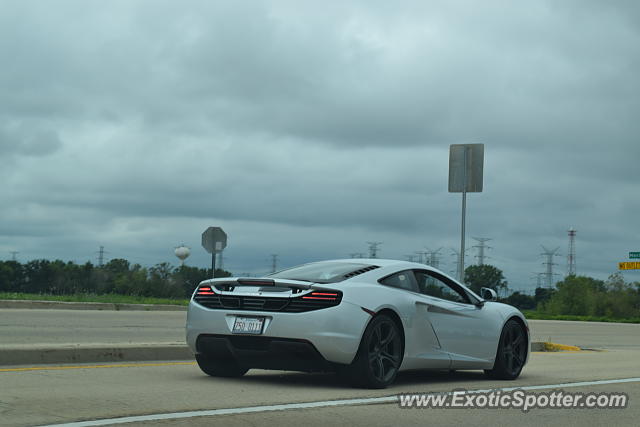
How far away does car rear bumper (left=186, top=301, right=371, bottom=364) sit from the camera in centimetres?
882

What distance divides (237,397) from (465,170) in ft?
34.6

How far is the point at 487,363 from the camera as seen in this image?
1087cm

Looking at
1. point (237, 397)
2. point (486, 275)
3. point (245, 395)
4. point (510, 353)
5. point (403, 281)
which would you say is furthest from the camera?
point (486, 275)

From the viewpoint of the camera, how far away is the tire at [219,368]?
9.92m

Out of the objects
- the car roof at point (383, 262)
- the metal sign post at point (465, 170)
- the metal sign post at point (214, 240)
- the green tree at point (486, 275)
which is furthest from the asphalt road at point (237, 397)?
the green tree at point (486, 275)

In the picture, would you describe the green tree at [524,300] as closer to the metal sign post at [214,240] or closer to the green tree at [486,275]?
the green tree at [486,275]

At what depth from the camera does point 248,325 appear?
9.16 m

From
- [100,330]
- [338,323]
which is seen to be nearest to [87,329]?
[100,330]

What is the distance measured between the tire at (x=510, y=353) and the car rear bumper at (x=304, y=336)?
2717 millimetres

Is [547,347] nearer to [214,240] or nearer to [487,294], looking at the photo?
[487,294]

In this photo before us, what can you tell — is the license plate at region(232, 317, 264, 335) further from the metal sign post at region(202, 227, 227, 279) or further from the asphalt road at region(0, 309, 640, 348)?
the metal sign post at region(202, 227, 227, 279)

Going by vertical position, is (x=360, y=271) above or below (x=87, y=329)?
above

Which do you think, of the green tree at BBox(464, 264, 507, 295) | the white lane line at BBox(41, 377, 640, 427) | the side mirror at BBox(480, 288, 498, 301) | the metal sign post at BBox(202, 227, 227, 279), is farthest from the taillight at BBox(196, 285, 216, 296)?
the green tree at BBox(464, 264, 507, 295)

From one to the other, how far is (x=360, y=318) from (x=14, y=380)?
3292mm
